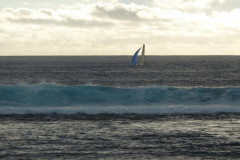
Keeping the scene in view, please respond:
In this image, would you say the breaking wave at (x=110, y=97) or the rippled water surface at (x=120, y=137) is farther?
the breaking wave at (x=110, y=97)

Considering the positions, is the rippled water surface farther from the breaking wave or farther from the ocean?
the breaking wave

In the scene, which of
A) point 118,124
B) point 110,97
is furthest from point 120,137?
point 110,97

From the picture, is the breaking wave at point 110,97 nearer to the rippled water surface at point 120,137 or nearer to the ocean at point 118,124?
the ocean at point 118,124

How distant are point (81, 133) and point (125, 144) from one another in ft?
11.2

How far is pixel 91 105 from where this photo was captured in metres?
33.1

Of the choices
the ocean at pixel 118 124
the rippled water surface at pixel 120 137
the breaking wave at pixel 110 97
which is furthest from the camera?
the breaking wave at pixel 110 97

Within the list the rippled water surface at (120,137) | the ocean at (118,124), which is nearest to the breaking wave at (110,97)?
the ocean at (118,124)

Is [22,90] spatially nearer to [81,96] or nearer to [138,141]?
[81,96]

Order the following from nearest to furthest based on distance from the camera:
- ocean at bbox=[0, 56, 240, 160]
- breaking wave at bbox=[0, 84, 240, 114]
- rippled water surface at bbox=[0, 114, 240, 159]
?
rippled water surface at bbox=[0, 114, 240, 159] → ocean at bbox=[0, 56, 240, 160] → breaking wave at bbox=[0, 84, 240, 114]

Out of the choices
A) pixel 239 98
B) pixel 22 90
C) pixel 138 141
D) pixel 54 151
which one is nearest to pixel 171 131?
pixel 138 141

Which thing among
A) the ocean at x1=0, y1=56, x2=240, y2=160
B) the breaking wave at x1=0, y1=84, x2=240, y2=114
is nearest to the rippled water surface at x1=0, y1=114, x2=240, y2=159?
the ocean at x1=0, y1=56, x2=240, y2=160

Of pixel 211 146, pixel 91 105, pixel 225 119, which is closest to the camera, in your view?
pixel 211 146

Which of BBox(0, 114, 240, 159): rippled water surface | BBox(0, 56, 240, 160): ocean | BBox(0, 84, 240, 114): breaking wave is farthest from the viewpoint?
BBox(0, 84, 240, 114): breaking wave

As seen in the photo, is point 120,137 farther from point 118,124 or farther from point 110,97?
point 110,97
